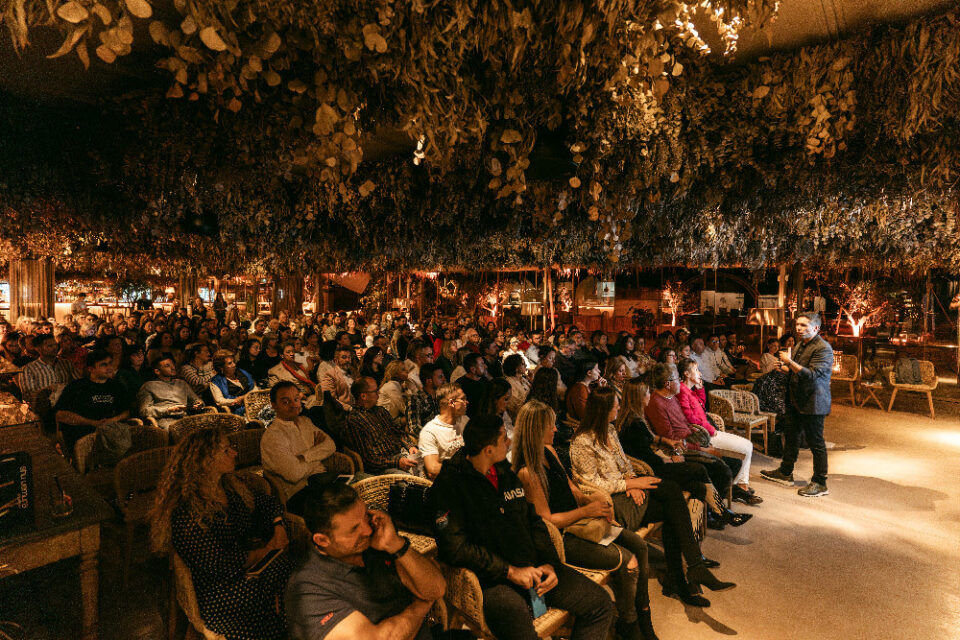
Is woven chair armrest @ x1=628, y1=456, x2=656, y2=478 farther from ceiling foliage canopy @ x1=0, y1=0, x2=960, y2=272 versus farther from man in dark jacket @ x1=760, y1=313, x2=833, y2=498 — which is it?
man in dark jacket @ x1=760, y1=313, x2=833, y2=498

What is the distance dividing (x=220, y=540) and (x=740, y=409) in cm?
607

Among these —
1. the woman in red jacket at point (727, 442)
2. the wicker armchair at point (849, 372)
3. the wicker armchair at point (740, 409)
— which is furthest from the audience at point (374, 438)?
the wicker armchair at point (849, 372)

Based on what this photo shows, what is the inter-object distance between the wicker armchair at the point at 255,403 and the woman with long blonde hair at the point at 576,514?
3370 mm

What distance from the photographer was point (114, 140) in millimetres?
3732

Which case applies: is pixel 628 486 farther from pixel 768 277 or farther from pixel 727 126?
pixel 768 277

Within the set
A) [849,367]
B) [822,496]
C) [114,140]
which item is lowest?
[822,496]

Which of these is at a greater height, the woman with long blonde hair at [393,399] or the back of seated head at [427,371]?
the back of seated head at [427,371]

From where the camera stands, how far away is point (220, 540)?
2.18 meters

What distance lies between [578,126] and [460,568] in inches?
103

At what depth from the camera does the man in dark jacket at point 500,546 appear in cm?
221

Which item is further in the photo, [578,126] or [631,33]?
[578,126]

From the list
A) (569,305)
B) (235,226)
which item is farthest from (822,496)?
(569,305)

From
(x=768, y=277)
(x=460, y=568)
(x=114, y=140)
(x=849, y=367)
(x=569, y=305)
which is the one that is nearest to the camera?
(x=460, y=568)

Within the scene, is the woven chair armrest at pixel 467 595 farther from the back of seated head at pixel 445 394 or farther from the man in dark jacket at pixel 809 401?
the man in dark jacket at pixel 809 401
